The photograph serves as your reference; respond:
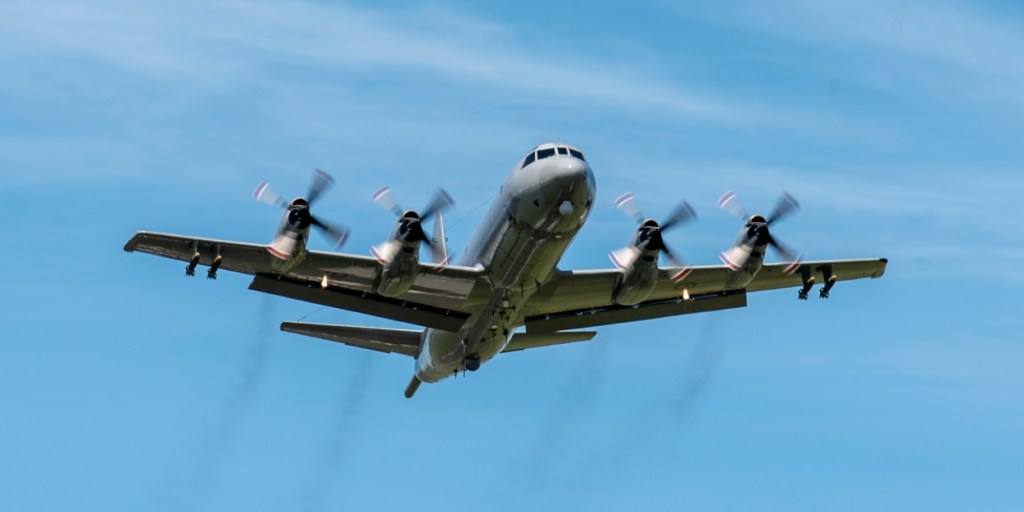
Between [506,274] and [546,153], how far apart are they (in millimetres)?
3843

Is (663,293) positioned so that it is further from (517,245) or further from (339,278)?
(339,278)

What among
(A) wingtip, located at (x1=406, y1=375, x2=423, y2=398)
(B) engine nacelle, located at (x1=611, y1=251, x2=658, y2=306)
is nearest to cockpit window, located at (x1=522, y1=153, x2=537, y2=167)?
(B) engine nacelle, located at (x1=611, y1=251, x2=658, y2=306)

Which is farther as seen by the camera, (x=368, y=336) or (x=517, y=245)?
(x=368, y=336)

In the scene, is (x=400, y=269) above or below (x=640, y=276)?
below

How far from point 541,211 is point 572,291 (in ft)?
19.4

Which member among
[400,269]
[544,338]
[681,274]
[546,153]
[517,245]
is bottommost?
[544,338]

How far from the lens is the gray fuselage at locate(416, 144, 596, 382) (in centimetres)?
4322

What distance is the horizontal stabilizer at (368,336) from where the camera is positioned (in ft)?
165

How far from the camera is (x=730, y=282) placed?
4906 cm

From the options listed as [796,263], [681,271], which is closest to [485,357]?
[681,271]

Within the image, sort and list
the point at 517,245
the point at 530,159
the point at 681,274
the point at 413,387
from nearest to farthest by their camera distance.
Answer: the point at 530,159 → the point at 517,245 → the point at 681,274 → the point at 413,387

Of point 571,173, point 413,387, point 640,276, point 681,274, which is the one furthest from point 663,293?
point 571,173

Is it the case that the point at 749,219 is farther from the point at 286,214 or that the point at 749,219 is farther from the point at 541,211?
the point at 286,214

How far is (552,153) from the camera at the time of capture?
4425cm
